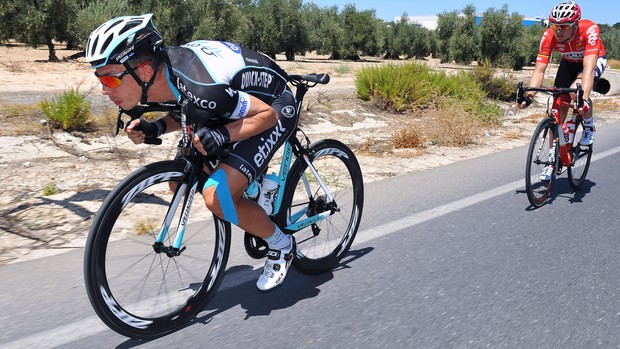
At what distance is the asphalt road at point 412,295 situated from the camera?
9.92 feet

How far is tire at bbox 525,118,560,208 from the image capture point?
19.0 ft

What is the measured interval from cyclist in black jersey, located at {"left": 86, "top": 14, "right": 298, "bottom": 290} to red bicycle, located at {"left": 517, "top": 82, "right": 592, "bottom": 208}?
339cm

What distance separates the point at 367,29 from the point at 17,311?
50.2m

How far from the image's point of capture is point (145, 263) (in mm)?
3215

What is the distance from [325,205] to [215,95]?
1445 mm

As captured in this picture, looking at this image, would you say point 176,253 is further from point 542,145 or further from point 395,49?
point 395,49

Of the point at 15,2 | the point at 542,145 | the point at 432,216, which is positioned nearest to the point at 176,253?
the point at 432,216

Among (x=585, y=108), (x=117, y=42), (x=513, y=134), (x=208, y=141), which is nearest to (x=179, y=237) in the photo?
(x=208, y=141)

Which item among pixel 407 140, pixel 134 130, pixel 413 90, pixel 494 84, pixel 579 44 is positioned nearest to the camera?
pixel 134 130

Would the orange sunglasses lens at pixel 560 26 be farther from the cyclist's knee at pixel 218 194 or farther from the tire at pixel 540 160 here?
the cyclist's knee at pixel 218 194

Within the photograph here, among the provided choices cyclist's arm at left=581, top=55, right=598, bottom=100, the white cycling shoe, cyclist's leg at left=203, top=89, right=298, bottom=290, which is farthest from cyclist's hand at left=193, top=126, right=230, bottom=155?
cyclist's arm at left=581, top=55, right=598, bottom=100

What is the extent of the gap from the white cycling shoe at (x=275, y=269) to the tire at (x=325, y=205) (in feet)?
0.58

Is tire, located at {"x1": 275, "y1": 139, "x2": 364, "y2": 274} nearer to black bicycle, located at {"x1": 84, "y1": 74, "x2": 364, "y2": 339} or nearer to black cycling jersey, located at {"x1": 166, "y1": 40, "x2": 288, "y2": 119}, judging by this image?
black bicycle, located at {"x1": 84, "y1": 74, "x2": 364, "y2": 339}

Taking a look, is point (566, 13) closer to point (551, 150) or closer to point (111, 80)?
point (551, 150)
